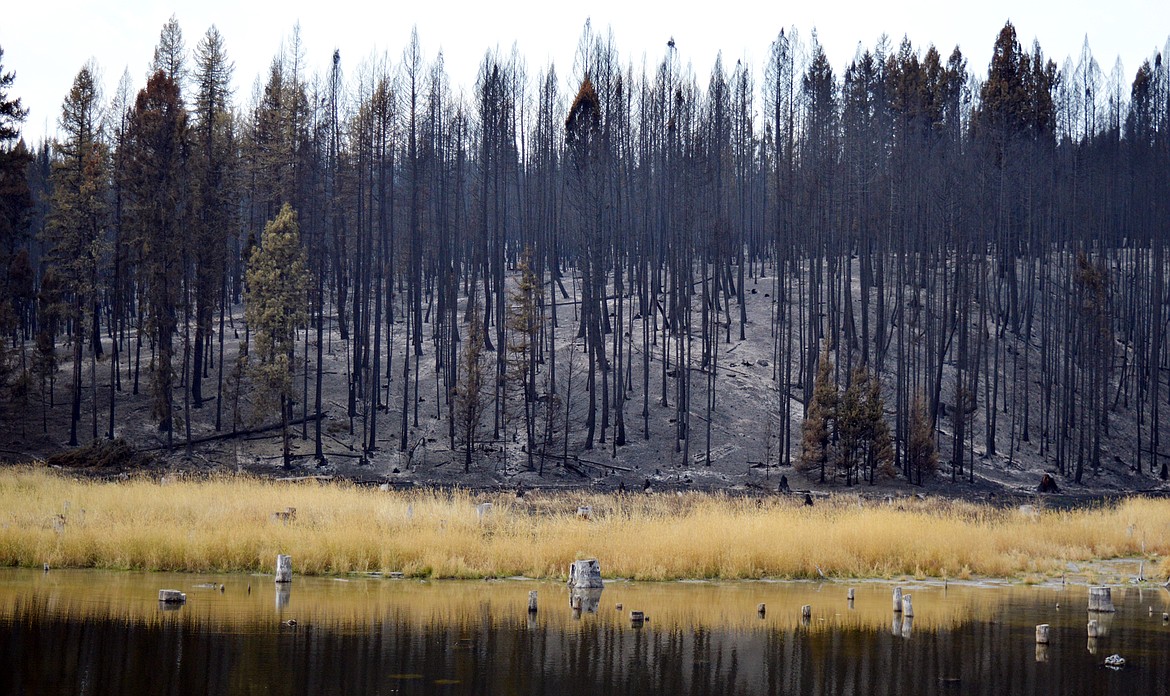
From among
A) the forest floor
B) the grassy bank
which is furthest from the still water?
the forest floor

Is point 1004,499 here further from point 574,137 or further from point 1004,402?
point 574,137

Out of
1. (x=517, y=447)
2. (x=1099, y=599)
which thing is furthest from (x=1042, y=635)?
(x=517, y=447)

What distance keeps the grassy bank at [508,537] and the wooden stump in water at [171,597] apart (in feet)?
12.8

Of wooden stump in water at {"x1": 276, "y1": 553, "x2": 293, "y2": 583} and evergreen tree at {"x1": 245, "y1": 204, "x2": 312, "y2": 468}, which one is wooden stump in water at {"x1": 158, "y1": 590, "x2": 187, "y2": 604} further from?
evergreen tree at {"x1": 245, "y1": 204, "x2": 312, "y2": 468}

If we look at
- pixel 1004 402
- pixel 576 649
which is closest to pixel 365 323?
pixel 1004 402

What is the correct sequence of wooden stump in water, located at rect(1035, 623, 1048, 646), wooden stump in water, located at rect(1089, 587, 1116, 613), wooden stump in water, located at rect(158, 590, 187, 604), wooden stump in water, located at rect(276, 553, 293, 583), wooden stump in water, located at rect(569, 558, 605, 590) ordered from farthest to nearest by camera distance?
wooden stump in water, located at rect(276, 553, 293, 583)
wooden stump in water, located at rect(569, 558, 605, 590)
wooden stump in water, located at rect(1089, 587, 1116, 613)
wooden stump in water, located at rect(158, 590, 187, 604)
wooden stump in water, located at rect(1035, 623, 1048, 646)

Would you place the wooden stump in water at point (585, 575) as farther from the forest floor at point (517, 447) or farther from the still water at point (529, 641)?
the forest floor at point (517, 447)

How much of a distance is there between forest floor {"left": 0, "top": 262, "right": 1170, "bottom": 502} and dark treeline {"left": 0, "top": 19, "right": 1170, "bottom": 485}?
336 millimetres

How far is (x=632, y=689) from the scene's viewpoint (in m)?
11.6

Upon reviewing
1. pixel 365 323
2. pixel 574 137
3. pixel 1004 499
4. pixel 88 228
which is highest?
pixel 574 137

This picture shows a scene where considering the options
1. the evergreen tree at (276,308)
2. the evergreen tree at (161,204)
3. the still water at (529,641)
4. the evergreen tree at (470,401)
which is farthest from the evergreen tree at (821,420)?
the evergreen tree at (161,204)

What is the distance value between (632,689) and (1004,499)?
30.2m

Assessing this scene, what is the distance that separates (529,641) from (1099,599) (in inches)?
361

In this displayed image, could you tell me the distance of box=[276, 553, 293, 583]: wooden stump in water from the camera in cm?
1805
